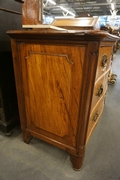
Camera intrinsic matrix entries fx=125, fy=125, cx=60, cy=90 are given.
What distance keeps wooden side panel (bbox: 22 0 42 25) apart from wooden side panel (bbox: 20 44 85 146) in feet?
0.72

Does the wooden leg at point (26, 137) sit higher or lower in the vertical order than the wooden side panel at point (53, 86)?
lower

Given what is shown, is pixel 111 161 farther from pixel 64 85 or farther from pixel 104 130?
pixel 64 85

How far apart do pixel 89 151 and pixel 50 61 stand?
0.84 metres

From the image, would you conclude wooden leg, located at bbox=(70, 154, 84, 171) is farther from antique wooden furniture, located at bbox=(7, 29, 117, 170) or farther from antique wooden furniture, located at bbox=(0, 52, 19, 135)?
antique wooden furniture, located at bbox=(0, 52, 19, 135)

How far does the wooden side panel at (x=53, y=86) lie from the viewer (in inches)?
26.5

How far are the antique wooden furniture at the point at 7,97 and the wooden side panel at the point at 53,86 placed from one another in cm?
25

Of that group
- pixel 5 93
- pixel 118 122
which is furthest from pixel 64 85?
pixel 118 122

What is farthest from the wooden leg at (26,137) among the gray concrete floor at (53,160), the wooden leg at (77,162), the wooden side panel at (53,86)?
the wooden leg at (77,162)

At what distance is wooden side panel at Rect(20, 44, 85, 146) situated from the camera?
673 millimetres

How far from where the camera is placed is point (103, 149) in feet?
3.60

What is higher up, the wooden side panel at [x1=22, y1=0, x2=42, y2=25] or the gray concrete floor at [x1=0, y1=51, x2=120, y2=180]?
the wooden side panel at [x1=22, y1=0, x2=42, y2=25]

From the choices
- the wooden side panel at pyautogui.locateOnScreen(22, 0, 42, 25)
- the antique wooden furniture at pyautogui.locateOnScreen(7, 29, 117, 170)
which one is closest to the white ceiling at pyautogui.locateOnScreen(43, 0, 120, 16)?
the wooden side panel at pyautogui.locateOnScreen(22, 0, 42, 25)

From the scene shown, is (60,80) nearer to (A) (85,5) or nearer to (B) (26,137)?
(B) (26,137)

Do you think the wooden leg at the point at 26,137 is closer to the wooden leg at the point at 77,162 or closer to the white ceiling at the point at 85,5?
the wooden leg at the point at 77,162
